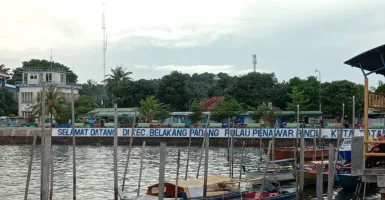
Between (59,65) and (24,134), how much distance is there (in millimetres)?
47801

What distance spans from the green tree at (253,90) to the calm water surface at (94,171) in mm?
27199

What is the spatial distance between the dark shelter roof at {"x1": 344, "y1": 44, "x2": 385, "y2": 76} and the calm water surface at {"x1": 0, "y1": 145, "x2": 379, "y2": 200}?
14.1m

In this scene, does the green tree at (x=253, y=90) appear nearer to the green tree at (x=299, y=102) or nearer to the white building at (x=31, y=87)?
the green tree at (x=299, y=102)

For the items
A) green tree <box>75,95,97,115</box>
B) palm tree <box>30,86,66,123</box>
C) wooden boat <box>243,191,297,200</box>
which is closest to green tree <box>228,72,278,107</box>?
green tree <box>75,95,97,115</box>

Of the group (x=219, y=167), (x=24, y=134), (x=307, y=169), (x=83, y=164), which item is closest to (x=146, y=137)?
(x=24, y=134)

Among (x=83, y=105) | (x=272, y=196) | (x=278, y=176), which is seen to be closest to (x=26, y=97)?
(x=83, y=105)

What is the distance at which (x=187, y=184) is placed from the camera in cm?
2264

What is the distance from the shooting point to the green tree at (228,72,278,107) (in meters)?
86.7

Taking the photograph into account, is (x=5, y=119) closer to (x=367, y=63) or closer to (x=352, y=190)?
(x=352, y=190)

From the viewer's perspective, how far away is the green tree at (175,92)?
300 ft

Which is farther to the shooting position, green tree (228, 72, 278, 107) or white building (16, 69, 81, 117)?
white building (16, 69, 81, 117)

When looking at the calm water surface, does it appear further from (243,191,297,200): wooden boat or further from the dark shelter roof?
the dark shelter roof

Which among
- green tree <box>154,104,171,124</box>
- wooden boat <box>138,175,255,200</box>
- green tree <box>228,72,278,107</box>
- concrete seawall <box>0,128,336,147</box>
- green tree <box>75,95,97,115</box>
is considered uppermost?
green tree <box>228,72,278,107</box>

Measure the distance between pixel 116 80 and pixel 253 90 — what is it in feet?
85.7
